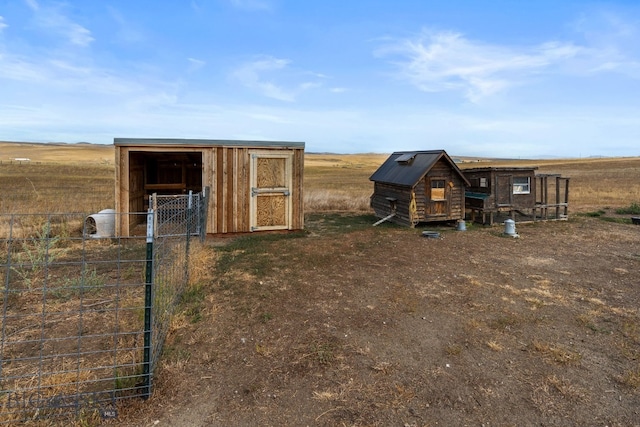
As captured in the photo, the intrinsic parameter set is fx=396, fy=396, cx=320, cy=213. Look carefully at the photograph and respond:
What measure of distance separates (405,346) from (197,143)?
935cm

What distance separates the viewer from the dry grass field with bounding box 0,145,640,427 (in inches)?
148

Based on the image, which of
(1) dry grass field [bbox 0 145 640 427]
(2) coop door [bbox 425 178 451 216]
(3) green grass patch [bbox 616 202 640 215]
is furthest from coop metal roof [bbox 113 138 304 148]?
(3) green grass patch [bbox 616 202 640 215]

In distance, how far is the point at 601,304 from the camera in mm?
6590

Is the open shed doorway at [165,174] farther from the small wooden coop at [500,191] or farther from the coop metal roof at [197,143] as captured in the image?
the small wooden coop at [500,191]

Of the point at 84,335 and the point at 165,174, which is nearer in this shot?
the point at 84,335

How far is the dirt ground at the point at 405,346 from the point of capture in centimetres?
374

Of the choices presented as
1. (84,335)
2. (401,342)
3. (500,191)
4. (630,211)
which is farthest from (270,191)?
(630,211)

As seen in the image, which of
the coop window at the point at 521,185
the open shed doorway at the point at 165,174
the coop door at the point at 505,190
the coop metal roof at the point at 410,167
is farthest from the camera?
the coop window at the point at 521,185

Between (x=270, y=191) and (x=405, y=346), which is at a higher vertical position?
(x=270, y=191)

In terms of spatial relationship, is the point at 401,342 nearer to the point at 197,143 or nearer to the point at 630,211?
the point at 197,143

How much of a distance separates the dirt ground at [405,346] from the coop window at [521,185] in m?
6.61

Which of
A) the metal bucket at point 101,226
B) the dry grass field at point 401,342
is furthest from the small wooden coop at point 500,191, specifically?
the metal bucket at point 101,226

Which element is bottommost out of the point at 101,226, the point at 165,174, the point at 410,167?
the point at 101,226

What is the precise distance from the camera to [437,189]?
1448 centimetres
